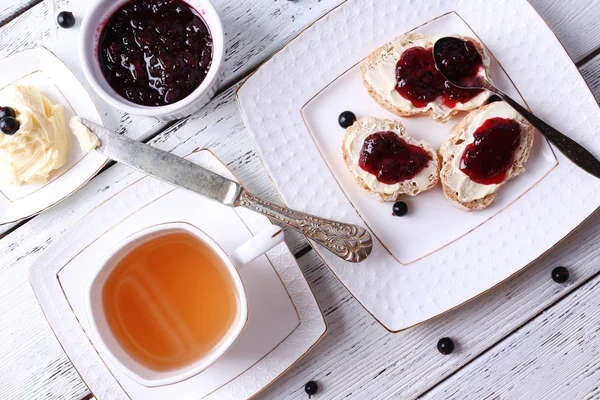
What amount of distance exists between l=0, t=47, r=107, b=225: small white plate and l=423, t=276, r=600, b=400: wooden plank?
1219 millimetres

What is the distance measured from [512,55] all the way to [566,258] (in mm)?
599

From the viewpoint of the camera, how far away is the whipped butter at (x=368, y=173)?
1457 mm

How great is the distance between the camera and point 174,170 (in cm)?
137

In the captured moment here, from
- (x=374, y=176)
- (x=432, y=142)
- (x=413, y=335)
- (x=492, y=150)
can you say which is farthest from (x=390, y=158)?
(x=413, y=335)

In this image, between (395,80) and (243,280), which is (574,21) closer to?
(395,80)

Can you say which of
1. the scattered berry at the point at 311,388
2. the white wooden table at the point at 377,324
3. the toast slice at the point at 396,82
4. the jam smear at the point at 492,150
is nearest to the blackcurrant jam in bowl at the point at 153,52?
the white wooden table at the point at 377,324

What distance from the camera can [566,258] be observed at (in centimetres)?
153

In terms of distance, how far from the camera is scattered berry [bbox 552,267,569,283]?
149 cm

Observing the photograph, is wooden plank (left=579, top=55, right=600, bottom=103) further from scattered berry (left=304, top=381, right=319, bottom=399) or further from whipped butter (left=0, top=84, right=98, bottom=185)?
whipped butter (left=0, top=84, right=98, bottom=185)

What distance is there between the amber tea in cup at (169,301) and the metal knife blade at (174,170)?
13cm

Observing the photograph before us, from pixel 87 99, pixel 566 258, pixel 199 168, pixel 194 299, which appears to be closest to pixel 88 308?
pixel 194 299

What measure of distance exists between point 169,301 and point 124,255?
0.57 feet

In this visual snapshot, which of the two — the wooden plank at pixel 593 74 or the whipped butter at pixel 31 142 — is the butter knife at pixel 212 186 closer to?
the whipped butter at pixel 31 142

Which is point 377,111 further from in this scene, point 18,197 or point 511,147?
point 18,197
